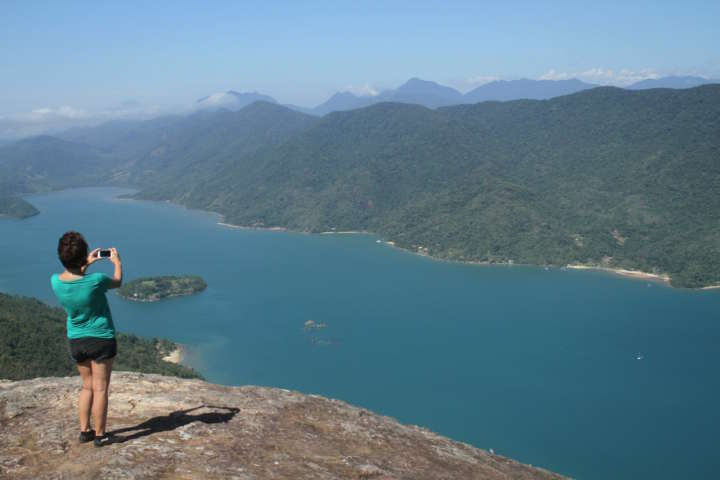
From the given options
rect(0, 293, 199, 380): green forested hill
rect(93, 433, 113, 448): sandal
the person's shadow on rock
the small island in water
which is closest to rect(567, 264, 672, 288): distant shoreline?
the small island in water

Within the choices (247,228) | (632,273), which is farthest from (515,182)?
(247,228)

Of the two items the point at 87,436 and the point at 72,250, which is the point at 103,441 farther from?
the point at 72,250

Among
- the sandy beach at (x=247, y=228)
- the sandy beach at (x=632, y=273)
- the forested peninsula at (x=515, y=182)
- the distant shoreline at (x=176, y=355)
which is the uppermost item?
the forested peninsula at (x=515, y=182)

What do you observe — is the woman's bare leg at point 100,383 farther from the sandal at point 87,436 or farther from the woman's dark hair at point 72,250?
the woman's dark hair at point 72,250

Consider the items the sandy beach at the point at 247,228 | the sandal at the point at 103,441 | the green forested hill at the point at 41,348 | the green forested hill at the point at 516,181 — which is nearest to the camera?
the sandal at the point at 103,441

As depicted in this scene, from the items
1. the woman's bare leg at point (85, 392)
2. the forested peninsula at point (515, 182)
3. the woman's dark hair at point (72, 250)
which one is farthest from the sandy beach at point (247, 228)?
the woman's dark hair at point (72, 250)

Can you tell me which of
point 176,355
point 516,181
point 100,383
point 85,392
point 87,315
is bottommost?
point 176,355

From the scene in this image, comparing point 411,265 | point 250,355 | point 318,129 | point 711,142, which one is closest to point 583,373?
point 250,355
